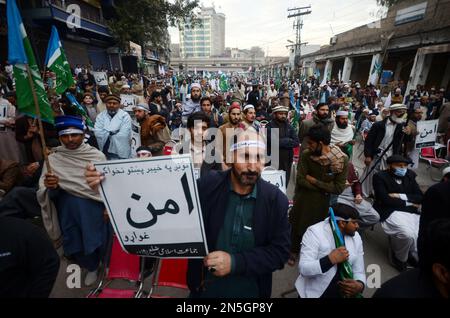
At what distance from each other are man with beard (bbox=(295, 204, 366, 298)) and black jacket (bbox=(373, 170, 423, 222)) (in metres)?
1.46

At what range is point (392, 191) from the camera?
11.7 feet

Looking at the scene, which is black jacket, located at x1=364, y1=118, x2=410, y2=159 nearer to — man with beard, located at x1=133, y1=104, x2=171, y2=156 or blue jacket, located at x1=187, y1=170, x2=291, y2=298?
man with beard, located at x1=133, y1=104, x2=171, y2=156

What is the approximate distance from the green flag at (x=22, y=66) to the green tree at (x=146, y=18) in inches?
969

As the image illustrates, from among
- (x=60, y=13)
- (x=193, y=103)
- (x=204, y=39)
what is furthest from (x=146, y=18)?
(x=204, y=39)

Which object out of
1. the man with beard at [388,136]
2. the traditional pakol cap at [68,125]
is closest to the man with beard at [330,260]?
the traditional pakol cap at [68,125]

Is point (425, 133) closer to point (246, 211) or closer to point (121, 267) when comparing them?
point (246, 211)

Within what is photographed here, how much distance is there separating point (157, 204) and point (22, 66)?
1.90 m

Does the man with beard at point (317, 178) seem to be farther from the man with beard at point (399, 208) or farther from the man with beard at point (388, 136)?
the man with beard at point (388, 136)

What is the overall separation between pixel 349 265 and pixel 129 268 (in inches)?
86.7

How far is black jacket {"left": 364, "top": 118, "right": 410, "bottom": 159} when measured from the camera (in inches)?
187

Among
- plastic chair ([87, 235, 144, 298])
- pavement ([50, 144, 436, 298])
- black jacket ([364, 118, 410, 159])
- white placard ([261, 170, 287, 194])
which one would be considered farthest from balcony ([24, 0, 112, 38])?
black jacket ([364, 118, 410, 159])

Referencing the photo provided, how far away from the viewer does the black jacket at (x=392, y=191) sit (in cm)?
349
